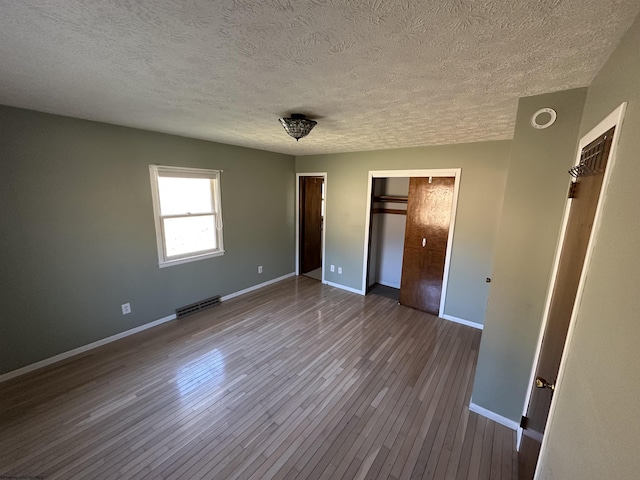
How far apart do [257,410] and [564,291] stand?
87.5 inches

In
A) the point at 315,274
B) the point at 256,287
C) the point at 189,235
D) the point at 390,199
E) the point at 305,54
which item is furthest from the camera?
the point at 315,274

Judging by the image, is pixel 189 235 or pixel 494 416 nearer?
pixel 494 416

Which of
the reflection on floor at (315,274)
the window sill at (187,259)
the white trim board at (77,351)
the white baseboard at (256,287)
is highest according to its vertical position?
the window sill at (187,259)

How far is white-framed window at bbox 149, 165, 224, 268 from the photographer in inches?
125

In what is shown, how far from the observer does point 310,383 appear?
7.80 feet

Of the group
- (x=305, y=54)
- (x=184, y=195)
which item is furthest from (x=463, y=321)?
(x=184, y=195)

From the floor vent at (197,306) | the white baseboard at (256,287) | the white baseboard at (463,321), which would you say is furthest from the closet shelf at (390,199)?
the floor vent at (197,306)

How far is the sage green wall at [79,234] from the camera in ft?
7.30

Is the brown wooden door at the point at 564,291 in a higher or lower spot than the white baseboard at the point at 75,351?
higher

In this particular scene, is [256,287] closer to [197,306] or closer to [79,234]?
[197,306]

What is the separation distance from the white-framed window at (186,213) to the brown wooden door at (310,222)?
1.76m

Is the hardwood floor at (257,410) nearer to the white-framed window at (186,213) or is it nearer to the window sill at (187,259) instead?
the window sill at (187,259)

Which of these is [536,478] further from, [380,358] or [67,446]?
[67,446]

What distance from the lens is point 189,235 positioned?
3541mm
